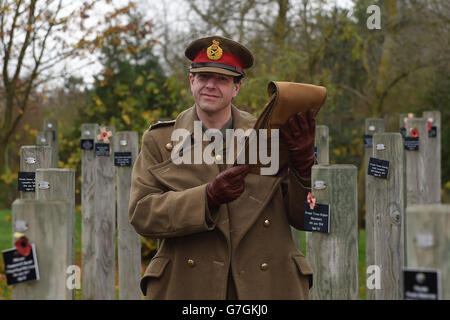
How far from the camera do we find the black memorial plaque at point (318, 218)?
2.84 metres

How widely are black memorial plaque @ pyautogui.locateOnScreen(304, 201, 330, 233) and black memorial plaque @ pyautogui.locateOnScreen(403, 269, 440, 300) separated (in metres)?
0.90

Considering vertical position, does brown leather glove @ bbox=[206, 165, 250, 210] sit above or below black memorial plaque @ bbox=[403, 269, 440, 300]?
above

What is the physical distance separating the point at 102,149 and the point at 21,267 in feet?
12.4

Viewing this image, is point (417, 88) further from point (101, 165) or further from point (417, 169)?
point (101, 165)

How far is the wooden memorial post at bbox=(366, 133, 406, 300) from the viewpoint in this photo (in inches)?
195

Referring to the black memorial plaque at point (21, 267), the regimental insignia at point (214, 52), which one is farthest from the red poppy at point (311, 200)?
the black memorial plaque at point (21, 267)

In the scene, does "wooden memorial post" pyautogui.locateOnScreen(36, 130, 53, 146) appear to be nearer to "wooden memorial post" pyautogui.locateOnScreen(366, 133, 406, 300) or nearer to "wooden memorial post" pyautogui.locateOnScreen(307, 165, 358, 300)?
"wooden memorial post" pyautogui.locateOnScreen(366, 133, 406, 300)

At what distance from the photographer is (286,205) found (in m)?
3.03

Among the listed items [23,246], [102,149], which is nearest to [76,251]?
[102,149]

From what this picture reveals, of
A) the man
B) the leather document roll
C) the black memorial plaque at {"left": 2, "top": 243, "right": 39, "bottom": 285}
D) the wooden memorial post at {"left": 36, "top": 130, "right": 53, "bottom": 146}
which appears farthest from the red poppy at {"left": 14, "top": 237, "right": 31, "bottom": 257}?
the wooden memorial post at {"left": 36, "top": 130, "right": 53, "bottom": 146}

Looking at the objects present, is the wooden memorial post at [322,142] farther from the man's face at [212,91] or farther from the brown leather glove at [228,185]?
the brown leather glove at [228,185]

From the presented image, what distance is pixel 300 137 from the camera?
2748 millimetres

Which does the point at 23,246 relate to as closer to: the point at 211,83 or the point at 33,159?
the point at 211,83
